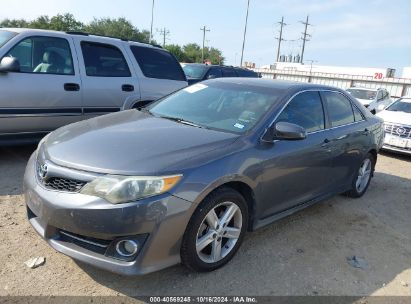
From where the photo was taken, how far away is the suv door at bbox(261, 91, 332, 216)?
12.3 feet

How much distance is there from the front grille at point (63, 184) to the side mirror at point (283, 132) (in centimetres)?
167

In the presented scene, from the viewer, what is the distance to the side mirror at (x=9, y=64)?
518 cm

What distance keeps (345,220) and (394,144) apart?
530 cm

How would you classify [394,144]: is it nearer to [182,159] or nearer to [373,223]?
[373,223]

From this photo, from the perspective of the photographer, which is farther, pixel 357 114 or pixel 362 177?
pixel 362 177

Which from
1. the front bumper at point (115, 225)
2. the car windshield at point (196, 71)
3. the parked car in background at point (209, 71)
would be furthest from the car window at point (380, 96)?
the front bumper at point (115, 225)

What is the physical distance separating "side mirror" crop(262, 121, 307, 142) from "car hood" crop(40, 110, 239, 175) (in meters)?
0.36

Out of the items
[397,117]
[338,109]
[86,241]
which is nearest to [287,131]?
[338,109]

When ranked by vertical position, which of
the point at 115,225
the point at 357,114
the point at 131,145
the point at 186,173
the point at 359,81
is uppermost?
the point at 359,81

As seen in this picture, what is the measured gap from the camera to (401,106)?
35.3 ft

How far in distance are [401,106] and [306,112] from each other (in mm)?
7594

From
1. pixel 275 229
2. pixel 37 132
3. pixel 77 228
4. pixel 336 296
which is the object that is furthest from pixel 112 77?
pixel 336 296

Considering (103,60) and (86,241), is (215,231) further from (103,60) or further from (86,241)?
(103,60)

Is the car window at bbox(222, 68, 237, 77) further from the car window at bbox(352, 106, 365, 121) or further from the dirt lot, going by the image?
the dirt lot
